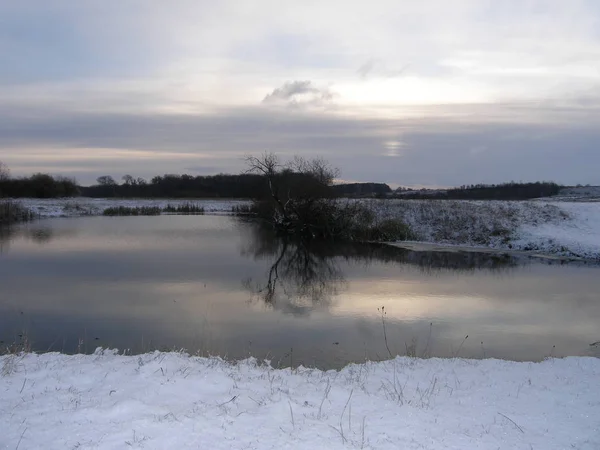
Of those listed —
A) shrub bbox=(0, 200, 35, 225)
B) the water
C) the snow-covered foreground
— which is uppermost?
shrub bbox=(0, 200, 35, 225)

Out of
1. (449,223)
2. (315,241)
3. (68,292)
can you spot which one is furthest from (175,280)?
(449,223)

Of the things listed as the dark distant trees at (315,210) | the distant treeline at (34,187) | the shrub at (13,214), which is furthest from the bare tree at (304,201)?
the distant treeline at (34,187)

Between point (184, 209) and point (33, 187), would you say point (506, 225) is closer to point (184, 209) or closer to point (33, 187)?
point (184, 209)

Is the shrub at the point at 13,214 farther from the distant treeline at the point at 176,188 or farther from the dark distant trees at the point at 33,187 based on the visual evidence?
the distant treeline at the point at 176,188

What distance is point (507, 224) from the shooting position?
27344 mm

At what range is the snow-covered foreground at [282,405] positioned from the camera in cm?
409

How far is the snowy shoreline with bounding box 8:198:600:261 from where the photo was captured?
23.5 m

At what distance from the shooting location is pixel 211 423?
429cm

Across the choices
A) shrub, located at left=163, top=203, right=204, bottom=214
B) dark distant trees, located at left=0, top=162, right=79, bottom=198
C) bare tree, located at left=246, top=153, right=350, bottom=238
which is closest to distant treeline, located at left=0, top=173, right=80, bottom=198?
dark distant trees, located at left=0, top=162, right=79, bottom=198

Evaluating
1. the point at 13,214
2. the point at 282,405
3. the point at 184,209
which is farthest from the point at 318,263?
the point at 184,209

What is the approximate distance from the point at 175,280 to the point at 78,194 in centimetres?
6430

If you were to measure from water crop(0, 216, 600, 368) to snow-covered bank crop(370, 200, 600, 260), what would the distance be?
11.2 ft

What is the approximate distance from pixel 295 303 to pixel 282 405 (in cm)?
741

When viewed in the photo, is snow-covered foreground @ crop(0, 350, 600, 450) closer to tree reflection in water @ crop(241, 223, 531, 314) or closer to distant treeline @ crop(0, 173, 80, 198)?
tree reflection in water @ crop(241, 223, 531, 314)
